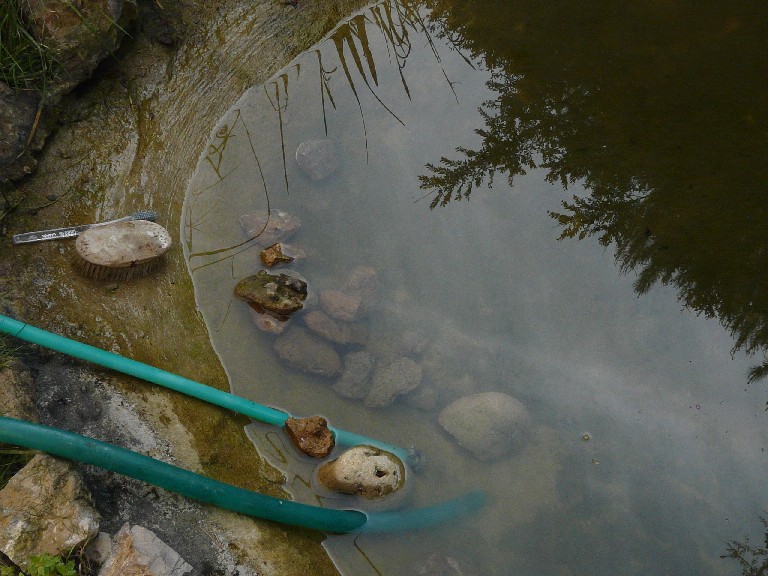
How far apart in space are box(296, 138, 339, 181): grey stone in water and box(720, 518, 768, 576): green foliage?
2676mm

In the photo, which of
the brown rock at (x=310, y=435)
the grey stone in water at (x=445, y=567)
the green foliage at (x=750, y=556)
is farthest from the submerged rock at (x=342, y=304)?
the green foliage at (x=750, y=556)

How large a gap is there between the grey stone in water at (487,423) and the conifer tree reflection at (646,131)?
0.96m

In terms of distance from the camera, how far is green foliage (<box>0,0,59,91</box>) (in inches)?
106

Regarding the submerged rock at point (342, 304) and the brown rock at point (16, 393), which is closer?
the brown rock at point (16, 393)

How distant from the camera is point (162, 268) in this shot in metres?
2.94

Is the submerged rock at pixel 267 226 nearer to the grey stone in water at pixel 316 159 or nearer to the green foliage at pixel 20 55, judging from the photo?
the grey stone in water at pixel 316 159

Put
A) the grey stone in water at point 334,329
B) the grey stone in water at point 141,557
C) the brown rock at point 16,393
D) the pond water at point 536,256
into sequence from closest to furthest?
the grey stone in water at point 141,557 < the brown rock at point 16,393 < the pond water at point 536,256 < the grey stone in water at point 334,329

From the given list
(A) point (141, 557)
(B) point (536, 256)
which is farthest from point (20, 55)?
(B) point (536, 256)

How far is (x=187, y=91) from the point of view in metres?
3.41

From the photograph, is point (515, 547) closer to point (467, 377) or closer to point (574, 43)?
point (467, 377)

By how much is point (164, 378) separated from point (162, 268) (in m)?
0.64

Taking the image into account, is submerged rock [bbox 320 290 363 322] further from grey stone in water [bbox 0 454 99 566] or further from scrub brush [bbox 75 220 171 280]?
grey stone in water [bbox 0 454 99 566]

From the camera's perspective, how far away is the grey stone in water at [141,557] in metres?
1.96

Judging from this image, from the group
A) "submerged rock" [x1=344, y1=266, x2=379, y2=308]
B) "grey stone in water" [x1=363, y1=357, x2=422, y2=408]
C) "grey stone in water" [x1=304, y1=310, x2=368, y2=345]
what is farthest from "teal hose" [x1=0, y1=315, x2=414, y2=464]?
"submerged rock" [x1=344, y1=266, x2=379, y2=308]
